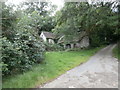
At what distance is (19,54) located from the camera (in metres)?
4.97

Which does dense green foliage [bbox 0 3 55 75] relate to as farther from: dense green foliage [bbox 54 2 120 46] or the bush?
dense green foliage [bbox 54 2 120 46]

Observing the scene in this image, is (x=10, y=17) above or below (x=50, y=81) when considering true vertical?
above

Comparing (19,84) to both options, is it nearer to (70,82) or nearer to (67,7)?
(70,82)

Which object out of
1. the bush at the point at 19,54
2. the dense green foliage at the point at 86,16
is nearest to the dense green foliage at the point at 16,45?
the bush at the point at 19,54

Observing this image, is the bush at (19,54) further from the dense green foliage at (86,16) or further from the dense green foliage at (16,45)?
the dense green foliage at (86,16)

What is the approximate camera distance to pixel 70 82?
4578 millimetres

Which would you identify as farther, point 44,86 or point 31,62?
point 31,62

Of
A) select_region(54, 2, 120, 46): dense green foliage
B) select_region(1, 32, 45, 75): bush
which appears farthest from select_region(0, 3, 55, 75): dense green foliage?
select_region(54, 2, 120, 46): dense green foliage

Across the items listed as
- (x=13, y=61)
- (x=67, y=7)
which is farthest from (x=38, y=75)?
(x=67, y=7)

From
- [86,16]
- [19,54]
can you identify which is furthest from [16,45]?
[86,16]

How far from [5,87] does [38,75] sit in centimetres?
145

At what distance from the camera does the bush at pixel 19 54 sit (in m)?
4.52

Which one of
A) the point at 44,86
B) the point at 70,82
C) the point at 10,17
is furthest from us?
the point at 10,17

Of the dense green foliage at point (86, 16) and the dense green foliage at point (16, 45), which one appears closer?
the dense green foliage at point (16, 45)
